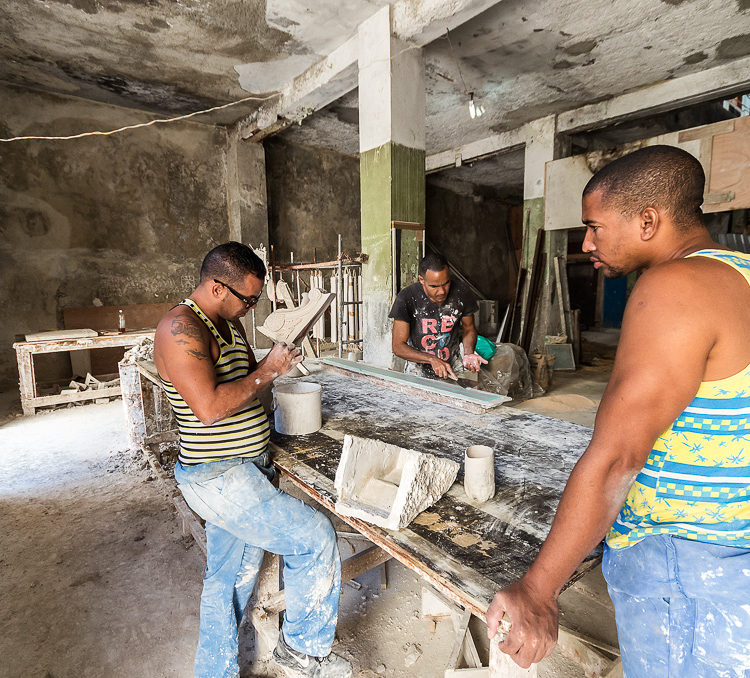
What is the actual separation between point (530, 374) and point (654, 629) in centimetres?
529

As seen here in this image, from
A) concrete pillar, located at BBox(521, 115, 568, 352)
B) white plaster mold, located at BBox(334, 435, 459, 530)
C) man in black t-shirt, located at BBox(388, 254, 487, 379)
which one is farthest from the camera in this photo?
concrete pillar, located at BBox(521, 115, 568, 352)

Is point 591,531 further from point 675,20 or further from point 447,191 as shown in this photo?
point 447,191

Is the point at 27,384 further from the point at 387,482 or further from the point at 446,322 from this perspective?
the point at 387,482

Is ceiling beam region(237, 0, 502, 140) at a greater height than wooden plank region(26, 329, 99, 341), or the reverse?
ceiling beam region(237, 0, 502, 140)

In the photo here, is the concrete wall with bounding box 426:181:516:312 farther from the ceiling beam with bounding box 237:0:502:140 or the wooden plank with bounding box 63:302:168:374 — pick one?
the wooden plank with bounding box 63:302:168:374

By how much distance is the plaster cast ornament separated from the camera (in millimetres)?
2351

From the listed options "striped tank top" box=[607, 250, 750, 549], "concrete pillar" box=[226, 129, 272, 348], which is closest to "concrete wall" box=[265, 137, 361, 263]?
"concrete pillar" box=[226, 129, 272, 348]

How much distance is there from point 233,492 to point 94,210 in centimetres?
705

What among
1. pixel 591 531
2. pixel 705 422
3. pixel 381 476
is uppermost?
pixel 705 422

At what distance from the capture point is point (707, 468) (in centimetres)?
91

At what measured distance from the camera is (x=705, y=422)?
35.1 inches

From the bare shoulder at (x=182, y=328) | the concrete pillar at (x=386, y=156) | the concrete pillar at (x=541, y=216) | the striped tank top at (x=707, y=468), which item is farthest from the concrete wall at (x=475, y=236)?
the striped tank top at (x=707, y=468)

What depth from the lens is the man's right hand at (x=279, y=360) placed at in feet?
5.84

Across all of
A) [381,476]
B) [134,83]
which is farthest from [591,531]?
[134,83]
